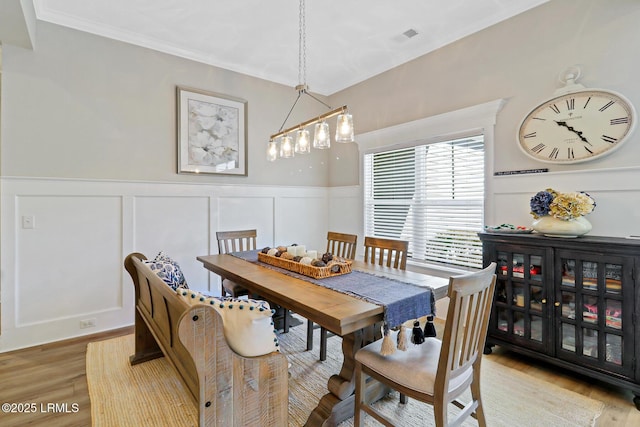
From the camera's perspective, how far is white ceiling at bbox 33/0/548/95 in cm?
270

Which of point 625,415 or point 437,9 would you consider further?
point 437,9

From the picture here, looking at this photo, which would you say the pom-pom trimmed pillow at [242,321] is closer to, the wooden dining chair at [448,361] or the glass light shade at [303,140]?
the wooden dining chair at [448,361]

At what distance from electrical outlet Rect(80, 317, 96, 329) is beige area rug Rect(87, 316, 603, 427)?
0.55 m

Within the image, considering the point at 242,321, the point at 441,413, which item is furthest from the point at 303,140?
the point at 441,413

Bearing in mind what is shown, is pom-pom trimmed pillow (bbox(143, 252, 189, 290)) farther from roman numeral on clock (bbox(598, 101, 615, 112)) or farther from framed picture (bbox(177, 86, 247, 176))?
roman numeral on clock (bbox(598, 101, 615, 112))

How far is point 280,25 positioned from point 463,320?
293cm

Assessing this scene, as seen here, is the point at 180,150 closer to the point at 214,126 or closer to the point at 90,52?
the point at 214,126

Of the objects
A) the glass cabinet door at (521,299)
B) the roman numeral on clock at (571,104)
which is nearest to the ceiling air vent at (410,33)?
the roman numeral on clock at (571,104)

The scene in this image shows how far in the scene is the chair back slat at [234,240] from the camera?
330cm

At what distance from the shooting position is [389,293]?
1.78 meters

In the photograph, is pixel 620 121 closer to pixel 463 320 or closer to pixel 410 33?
pixel 410 33

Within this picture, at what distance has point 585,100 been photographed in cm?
238

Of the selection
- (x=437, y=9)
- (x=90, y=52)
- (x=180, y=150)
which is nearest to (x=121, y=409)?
(x=180, y=150)

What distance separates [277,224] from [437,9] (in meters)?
2.94
